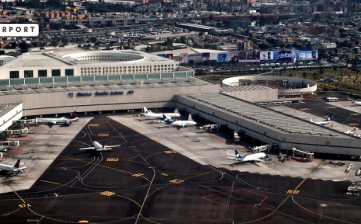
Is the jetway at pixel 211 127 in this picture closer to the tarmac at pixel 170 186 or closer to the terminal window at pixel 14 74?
the tarmac at pixel 170 186

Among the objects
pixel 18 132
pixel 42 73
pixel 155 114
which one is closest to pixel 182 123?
pixel 155 114

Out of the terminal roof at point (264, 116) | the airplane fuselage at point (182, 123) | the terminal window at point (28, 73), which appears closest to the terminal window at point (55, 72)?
the terminal window at point (28, 73)

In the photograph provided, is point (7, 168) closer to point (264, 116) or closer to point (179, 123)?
point (179, 123)

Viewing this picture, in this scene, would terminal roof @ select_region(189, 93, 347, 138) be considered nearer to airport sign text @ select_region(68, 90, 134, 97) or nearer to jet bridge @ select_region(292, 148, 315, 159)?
jet bridge @ select_region(292, 148, 315, 159)

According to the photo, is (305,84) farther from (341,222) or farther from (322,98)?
(341,222)

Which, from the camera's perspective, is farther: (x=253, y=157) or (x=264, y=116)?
(x=264, y=116)

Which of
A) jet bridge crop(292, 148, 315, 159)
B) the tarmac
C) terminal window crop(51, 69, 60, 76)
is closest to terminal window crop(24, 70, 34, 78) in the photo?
terminal window crop(51, 69, 60, 76)
